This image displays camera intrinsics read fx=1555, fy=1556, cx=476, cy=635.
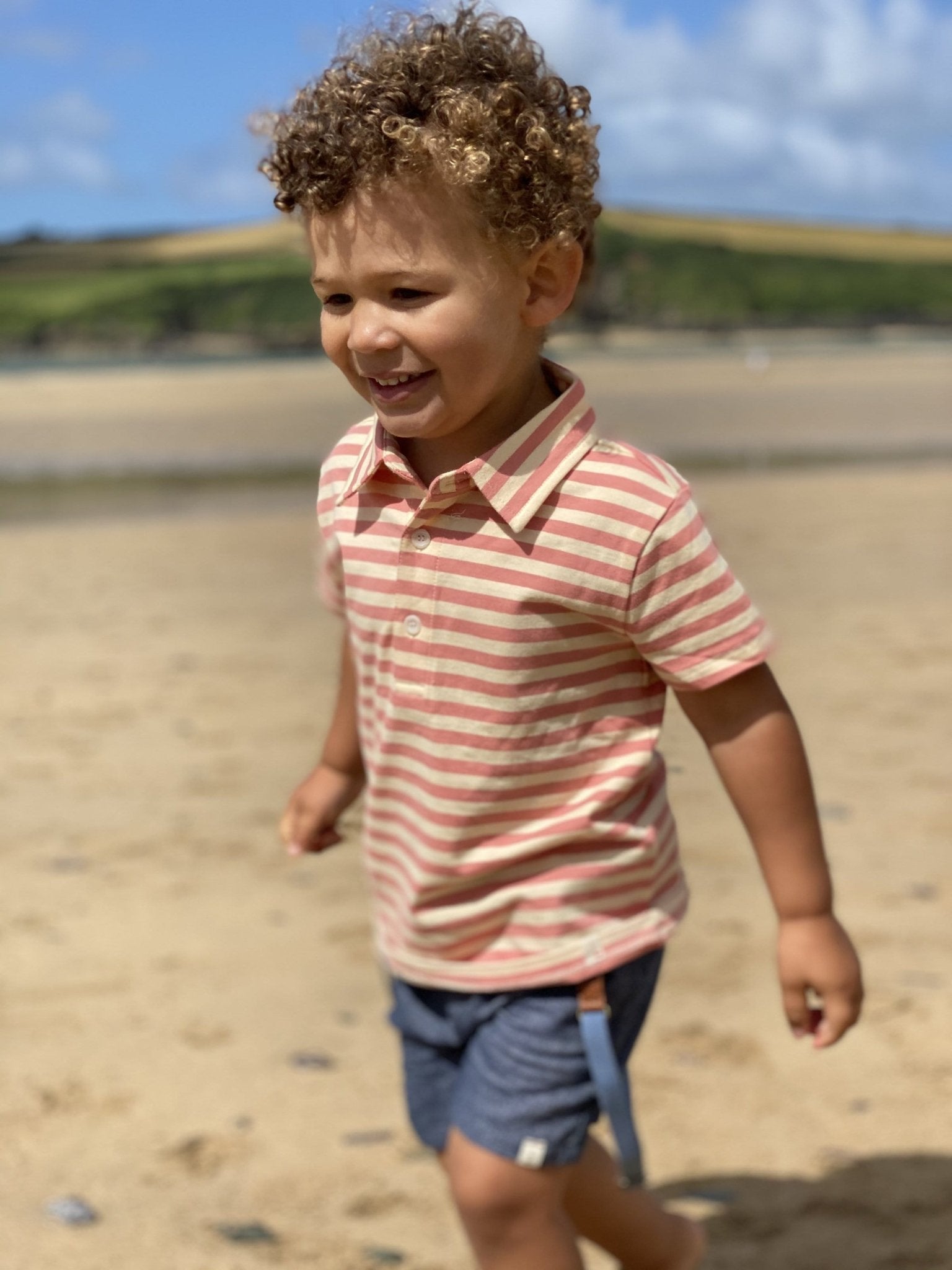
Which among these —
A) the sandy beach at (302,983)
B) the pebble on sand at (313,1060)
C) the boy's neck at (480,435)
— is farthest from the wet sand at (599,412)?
the boy's neck at (480,435)

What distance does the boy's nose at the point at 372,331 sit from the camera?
172cm

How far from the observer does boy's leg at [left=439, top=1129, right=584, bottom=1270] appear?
73.6 inches

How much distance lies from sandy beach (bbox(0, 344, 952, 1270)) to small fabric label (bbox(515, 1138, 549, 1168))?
0.50 m

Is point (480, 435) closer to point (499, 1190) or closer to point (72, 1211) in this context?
point (499, 1190)

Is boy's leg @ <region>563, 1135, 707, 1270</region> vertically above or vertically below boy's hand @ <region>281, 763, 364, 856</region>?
below

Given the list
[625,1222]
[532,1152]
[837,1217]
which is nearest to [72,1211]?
[625,1222]

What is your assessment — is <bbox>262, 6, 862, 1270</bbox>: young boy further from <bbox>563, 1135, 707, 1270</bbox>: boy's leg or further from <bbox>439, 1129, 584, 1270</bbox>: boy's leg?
<bbox>563, 1135, 707, 1270</bbox>: boy's leg

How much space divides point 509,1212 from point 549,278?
1.11m

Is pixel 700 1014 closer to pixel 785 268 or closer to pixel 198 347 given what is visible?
pixel 198 347

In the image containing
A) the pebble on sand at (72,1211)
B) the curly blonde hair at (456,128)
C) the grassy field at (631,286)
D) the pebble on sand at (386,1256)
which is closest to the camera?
the curly blonde hair at (456,128)

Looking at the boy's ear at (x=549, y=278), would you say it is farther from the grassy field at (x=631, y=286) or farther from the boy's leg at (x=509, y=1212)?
the grassy field at (x=631, y=286)

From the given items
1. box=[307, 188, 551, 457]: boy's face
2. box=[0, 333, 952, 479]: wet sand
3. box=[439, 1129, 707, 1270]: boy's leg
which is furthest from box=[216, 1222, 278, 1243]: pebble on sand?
box=[0, 333, 952, 479]: wet sand

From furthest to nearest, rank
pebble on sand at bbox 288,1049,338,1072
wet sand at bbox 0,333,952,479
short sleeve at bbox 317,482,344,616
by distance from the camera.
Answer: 1. wet sand at bbox 0,333,952,479
2. pebble on sand at bbox 288,1049,338,1072
3. short sleeve at bbox 317,482,344,616

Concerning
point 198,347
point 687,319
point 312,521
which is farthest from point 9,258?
point 312,521
